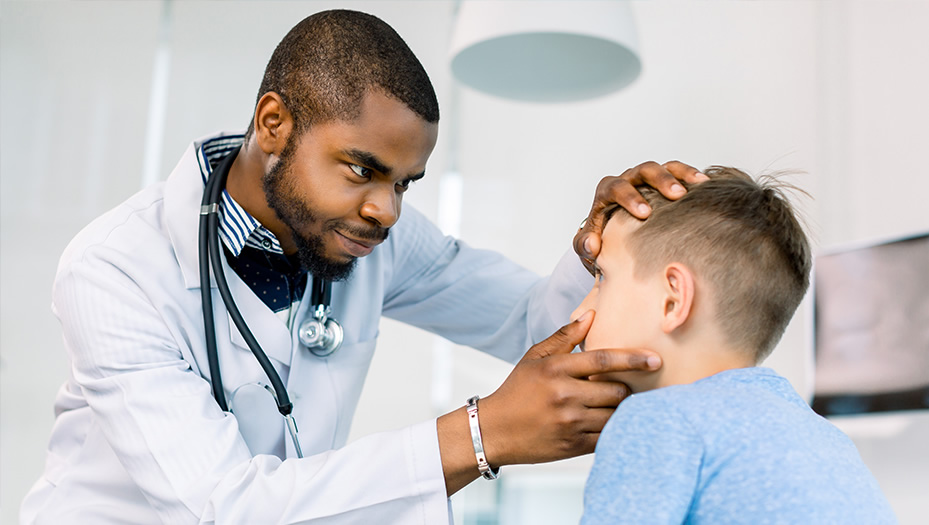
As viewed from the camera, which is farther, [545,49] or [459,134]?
[459,134]

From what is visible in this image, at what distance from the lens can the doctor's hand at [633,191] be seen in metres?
0.98

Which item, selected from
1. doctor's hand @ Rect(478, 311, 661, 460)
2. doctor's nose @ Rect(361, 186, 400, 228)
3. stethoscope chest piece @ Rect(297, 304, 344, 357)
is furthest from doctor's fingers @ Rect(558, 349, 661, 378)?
stethoscope chest piece @ Rect(297, 304, 344, 357)

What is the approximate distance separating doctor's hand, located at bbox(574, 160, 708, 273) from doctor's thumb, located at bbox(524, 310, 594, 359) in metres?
0.11

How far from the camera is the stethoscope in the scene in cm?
119

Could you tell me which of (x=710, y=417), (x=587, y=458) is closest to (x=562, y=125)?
(x=587, y=458)

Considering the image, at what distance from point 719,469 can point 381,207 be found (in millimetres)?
683

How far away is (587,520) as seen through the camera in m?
0.76

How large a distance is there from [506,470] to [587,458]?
0.27 metres

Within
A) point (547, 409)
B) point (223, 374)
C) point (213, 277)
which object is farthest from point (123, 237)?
point (547, 409)

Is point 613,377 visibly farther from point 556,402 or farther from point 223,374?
point 223,374

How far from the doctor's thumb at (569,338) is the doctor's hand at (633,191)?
0.11m

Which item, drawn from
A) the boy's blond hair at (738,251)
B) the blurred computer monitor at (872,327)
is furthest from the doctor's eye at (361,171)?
the blurred computer monitor at (872,327)

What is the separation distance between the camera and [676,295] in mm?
898

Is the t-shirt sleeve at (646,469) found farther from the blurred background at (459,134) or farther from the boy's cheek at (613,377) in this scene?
the blurred background at (459,134)
